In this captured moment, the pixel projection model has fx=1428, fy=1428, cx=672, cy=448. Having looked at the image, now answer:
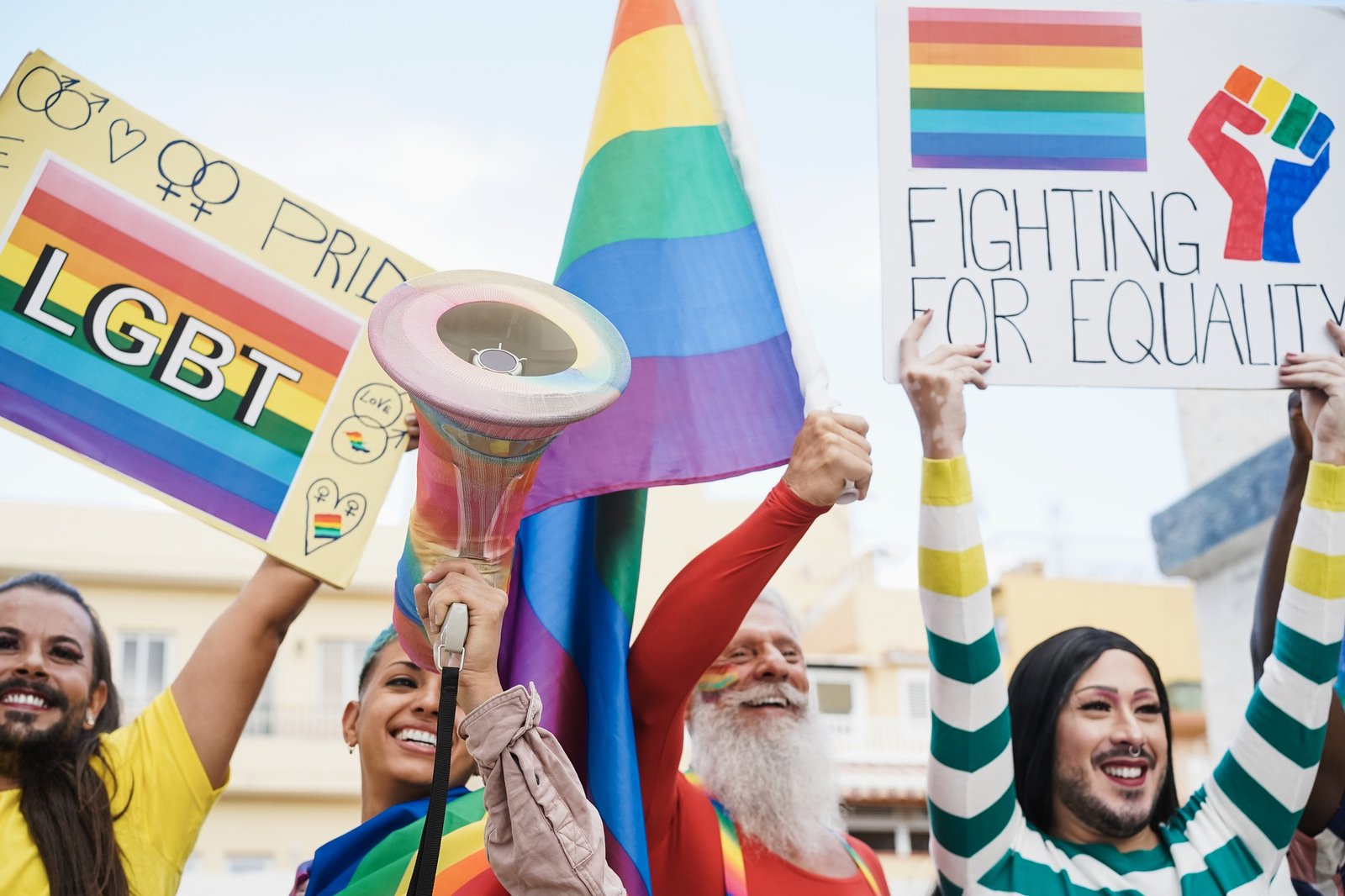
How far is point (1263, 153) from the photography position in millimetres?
3361

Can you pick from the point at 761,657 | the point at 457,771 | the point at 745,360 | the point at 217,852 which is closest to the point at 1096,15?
the point at 745,360

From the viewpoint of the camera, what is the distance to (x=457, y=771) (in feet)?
10.8

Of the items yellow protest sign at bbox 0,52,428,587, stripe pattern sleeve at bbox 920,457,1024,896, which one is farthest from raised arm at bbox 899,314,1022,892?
yellow protest sign at bbox 0,52,428,587

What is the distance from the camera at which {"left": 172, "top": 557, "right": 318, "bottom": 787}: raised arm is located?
3.21 meters

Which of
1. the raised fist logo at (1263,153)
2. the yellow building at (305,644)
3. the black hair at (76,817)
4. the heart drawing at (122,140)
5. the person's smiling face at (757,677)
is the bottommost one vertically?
the black hair at (76,817)

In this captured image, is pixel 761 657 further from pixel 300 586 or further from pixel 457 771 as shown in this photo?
pixel 300 586

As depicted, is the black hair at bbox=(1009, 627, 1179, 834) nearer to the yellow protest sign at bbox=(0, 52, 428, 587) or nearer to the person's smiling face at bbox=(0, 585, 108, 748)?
the yellow protest sign at bbox=(0, 52, 428, 587)

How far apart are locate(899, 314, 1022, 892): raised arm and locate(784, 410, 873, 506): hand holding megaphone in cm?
38

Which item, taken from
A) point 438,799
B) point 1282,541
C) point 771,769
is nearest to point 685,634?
point 438,799

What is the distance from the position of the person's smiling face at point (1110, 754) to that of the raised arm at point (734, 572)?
977 millimetres

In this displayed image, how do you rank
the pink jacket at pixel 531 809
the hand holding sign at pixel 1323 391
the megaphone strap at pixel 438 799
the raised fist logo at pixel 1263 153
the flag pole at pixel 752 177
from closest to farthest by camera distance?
the megaphone strap at pixel 438 799
the pink jacket at pixel 531 809
the flag pole at pixel 752 177
the hand holding sign at pixel 1323 391
the raised fist logo at pixel 1263 153

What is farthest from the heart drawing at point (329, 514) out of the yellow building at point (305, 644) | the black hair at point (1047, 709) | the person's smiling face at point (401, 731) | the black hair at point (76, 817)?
the yellow building at point (305, 644)

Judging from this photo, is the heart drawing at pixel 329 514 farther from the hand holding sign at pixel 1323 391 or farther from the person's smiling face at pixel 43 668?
the hand holding sign at pixel 1323 391

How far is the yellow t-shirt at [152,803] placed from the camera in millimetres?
2980
